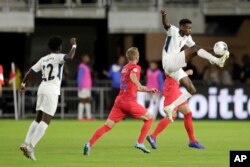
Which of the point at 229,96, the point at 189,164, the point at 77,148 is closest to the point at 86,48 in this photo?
the point at 229,96

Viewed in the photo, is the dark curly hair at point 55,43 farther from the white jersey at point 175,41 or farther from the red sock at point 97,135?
the white jersey at point 175,41

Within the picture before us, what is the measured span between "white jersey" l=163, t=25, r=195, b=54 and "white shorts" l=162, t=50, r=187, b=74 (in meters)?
0.50

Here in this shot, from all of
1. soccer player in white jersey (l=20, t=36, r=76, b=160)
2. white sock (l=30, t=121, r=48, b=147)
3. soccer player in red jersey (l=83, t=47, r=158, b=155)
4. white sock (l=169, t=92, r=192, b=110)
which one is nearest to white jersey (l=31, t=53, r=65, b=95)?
soccer player in white jersey (l=20, t=36, r=76, b=160)

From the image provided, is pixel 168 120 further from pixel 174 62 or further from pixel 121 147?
pixel 174 62

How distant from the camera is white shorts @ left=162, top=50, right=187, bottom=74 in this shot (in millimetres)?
19766

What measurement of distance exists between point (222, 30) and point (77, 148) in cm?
2277

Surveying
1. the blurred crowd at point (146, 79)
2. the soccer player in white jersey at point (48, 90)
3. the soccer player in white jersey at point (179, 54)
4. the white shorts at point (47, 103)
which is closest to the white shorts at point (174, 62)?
the soccer player in white jersey at point (179, 54)

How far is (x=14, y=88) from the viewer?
35.3 meters

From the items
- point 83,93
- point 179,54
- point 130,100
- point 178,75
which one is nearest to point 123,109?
point 130,100

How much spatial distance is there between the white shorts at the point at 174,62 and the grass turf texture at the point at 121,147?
5.67 feet

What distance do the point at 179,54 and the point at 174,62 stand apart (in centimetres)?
23

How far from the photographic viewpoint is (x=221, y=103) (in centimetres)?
3494

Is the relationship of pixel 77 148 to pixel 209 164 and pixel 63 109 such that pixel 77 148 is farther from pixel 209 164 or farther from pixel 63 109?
pixel 63 109

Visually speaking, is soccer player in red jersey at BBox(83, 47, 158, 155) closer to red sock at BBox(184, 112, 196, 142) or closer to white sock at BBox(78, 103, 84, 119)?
red sock at BBox(184, 112, 196, 142)
